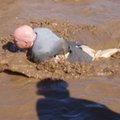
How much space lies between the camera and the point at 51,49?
6.49 meters

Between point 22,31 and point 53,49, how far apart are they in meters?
0.54

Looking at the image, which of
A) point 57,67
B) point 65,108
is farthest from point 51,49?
point 65,108

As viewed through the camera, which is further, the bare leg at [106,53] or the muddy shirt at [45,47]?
the bare leg at [106,53]

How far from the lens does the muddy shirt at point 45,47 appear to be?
6.46 m

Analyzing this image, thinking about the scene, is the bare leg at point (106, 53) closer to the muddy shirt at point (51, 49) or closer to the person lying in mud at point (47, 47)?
the person lying in mud at point (47, 47)

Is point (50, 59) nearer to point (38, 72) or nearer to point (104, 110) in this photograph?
point (38, 72)

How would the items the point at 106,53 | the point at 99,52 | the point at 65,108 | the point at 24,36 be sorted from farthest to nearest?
the point at 99,52 → the point at 106,53 → the point at 24,36 → the point at 65,108

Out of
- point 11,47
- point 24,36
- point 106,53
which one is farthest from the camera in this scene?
point 11,47

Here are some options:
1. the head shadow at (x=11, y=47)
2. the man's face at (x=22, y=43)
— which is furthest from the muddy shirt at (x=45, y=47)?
the head shadow at (x=11, y=47)

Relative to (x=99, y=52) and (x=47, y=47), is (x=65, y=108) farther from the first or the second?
(x=99, y=52)

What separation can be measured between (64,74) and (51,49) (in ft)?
1.39

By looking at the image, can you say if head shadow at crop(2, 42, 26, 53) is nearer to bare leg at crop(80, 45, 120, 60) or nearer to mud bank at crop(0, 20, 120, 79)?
mud bank at crop(0, 20, 120, 79)

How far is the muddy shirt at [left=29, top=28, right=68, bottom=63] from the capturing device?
254 inches

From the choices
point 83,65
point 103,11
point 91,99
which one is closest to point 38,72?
point 83,65
